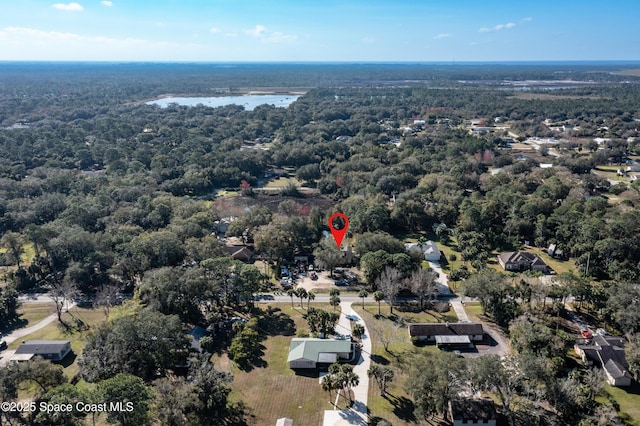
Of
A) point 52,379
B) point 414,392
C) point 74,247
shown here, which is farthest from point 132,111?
point 414,392

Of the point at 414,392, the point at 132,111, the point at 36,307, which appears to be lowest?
the point at 36,307

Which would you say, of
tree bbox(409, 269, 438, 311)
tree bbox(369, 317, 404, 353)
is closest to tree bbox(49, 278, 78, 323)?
tree bbox(369, 317, 404, 353)

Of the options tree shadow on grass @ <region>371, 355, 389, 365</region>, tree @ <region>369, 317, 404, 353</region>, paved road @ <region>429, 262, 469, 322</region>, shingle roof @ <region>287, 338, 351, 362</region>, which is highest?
shingle roof @ <region>287, 338, 351, 362</region>

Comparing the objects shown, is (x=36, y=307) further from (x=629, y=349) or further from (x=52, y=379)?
(x=629, y=349)

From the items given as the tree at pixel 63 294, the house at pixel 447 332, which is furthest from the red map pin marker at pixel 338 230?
the tree at pixel 63 294

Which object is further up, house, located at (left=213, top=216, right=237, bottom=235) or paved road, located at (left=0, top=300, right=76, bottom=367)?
house, located at (left=213, top=216, right=237, bottom=235)

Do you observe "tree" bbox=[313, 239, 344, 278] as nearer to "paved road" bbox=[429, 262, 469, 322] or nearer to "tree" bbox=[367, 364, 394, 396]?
"paved road" bbox=[429, 262, 469, 322]
